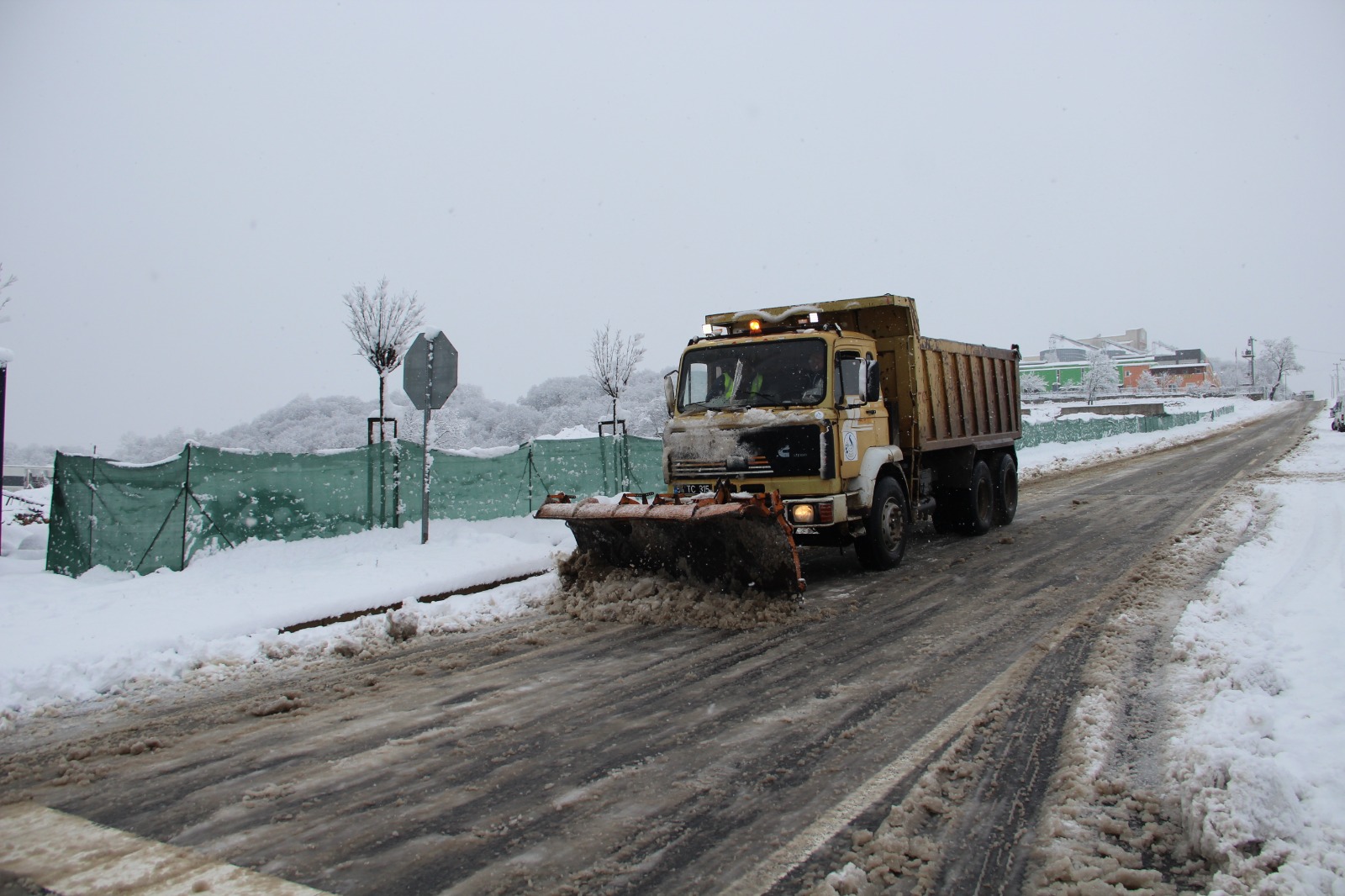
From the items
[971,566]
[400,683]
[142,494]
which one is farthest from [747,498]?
[142,494]

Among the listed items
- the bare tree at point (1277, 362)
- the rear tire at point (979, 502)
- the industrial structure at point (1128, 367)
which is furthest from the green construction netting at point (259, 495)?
the bare tree at point (1277, 362)

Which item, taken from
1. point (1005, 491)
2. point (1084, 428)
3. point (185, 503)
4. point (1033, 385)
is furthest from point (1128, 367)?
point (185, 503)

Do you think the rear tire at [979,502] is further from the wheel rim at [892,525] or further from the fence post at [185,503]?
the fence post at [185,503]

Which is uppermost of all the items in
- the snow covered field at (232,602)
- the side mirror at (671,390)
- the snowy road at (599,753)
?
the side mirror at (671,390)

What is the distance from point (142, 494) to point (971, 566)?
9691mm

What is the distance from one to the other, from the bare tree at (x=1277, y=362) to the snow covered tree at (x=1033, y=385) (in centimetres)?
5125

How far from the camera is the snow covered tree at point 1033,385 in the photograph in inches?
4766

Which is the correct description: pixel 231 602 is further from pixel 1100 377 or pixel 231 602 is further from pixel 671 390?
pixel 1100 377

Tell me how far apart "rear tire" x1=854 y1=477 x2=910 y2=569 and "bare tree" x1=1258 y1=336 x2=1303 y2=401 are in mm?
169750

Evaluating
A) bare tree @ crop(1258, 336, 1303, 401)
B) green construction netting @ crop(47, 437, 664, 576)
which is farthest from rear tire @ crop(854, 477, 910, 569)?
bare tree @ crop(1258, 336, 1303, 401)

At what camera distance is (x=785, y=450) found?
331 inches

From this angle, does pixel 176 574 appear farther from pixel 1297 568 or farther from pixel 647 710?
pixel 1297 568

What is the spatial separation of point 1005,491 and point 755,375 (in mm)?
6364

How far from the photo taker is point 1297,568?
8250mm
